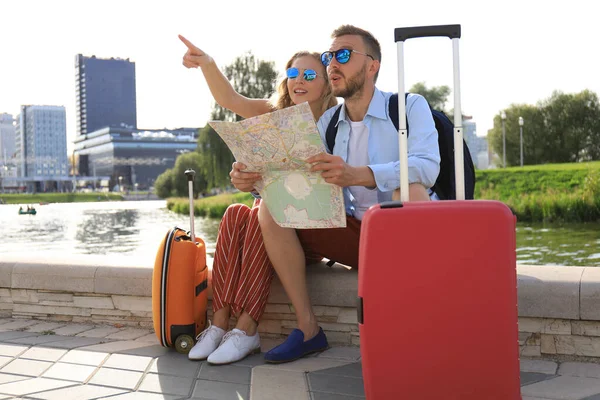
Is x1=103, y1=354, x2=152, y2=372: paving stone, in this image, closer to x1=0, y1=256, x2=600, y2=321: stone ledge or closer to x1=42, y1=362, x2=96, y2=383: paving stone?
x1=42, y1=362, x2=96, y2=383: paving stone

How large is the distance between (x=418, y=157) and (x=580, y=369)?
94 cm

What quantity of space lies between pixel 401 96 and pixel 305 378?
1.02 meters

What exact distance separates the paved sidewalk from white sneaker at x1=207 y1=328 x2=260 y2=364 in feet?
0.09

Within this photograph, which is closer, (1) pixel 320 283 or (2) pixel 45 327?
(1) pixel 320 283

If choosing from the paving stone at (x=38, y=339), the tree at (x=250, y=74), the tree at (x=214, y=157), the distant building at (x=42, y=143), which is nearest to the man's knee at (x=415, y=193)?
the paving stone at (x=38, y=339)

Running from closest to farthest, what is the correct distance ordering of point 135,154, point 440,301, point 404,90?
point 440,301 → point 404,90 → point 135,154

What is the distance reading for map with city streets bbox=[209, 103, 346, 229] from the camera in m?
1.92

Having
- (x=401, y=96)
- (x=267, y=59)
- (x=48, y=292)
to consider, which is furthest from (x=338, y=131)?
(x=267, y=59)

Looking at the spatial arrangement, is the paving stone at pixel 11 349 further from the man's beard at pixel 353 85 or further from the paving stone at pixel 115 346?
the man's beard at pixel 353 85

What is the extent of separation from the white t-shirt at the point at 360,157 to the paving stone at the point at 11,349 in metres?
1.50

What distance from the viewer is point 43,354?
2.53 m

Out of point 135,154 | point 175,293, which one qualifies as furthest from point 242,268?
point 135,154

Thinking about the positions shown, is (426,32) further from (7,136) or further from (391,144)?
(7,136)

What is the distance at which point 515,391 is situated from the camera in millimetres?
1676
